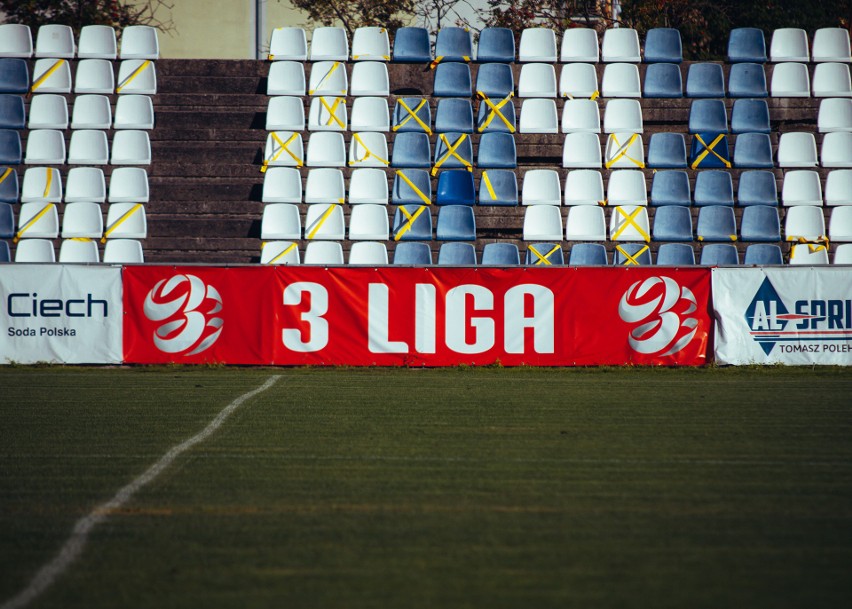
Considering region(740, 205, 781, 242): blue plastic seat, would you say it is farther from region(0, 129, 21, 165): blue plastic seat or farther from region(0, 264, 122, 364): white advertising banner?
region(0, 129, 21, 165): blue plastic seat

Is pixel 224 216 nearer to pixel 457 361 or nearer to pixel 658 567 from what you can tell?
pixel 457 361

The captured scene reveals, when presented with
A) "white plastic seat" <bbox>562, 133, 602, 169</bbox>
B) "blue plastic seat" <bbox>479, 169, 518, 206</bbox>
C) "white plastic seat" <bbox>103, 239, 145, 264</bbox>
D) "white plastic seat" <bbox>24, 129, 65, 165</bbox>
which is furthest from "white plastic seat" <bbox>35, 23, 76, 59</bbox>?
"white plastic seat" <bbox>562, 133, 602, 169</bbox>

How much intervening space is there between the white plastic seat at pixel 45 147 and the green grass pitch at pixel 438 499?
8.29 m

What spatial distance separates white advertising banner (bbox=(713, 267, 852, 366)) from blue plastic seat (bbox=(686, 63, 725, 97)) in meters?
6.34

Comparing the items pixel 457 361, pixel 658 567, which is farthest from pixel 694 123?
pixel 658 567

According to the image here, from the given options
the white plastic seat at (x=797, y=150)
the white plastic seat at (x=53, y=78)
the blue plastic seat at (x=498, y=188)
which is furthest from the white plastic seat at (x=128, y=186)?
the white plastic seat at (x=797, y=150)

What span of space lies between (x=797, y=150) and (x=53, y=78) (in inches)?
559

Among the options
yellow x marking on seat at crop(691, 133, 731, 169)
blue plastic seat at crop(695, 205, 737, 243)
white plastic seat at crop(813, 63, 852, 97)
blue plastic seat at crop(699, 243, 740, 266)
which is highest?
white plastic seat at crop(813, 63, 852, 97)

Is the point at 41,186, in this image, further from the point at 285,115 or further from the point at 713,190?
the point at 713,190

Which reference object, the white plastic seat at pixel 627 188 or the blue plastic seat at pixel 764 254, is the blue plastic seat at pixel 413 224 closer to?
the white plastic seat at pixel 627 188

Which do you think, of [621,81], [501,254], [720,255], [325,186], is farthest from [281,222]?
[720,255]

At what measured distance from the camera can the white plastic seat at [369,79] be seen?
711 inches

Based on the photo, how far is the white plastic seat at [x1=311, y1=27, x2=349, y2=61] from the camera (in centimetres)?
1852

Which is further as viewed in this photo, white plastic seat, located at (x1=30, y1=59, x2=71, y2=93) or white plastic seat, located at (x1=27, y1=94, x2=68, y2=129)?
white plastic seat, located at (x1=30, y1=59, x2=71, y2=93)
